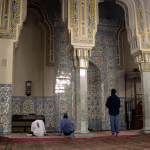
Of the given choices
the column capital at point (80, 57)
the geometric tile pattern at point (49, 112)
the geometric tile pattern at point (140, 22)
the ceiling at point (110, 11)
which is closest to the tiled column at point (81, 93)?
the column capital at point (80, 57)

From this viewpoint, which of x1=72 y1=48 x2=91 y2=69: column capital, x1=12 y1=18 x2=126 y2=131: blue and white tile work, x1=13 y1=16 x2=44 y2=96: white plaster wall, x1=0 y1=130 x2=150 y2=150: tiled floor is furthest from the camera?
x1=13 y1=16 x2=44 y2=96: white plaster wall

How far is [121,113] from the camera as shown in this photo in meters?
9.60

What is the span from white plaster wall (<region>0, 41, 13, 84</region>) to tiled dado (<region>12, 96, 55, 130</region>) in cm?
305

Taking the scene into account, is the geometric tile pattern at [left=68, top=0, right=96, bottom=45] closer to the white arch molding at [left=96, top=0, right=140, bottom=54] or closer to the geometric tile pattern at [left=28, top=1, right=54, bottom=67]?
the white arch molding at [left=96, top=0, right=140, bottom=54]

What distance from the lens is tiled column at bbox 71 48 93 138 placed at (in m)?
6.02

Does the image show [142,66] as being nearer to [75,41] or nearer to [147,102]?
[147,102]

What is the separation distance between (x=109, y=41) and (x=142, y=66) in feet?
10.6

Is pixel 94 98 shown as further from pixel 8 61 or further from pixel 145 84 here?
pixel 8 61

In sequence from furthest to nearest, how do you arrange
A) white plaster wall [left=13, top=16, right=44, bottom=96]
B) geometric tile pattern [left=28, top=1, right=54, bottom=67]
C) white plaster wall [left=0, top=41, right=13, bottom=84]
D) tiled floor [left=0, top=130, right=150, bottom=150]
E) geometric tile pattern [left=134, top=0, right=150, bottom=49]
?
geometric tile pattern [left=28, top=1, right=54, bottom=67] < white plaster wall [left=13, top=16, right=44, bottom=96] < geometric tile pattern [left=134, top=0, right=150, bottom=49] < white plaster wall [left=0, top=41, right=13, bottom=84] < tiled floor [left=0, top=130, right=150, bottom=150]

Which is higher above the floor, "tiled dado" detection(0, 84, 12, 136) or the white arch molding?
the white arch molding

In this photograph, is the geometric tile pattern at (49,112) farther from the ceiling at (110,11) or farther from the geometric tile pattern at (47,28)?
the ceiling at (110,11)

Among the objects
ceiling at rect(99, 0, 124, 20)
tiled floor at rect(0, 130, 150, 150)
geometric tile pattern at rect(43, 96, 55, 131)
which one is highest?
ceiling at rect(99, 0, 124, 20)

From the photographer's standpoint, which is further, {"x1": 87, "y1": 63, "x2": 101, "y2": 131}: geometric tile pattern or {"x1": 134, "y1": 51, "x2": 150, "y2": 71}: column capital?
{"x1": 87, "y1": 63, "x2": 101, "y2": 131}: geometric tile pattern

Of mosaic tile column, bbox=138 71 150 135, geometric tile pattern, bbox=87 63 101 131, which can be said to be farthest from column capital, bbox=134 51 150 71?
geometric tile pattern, bbox=87 63 101 131
